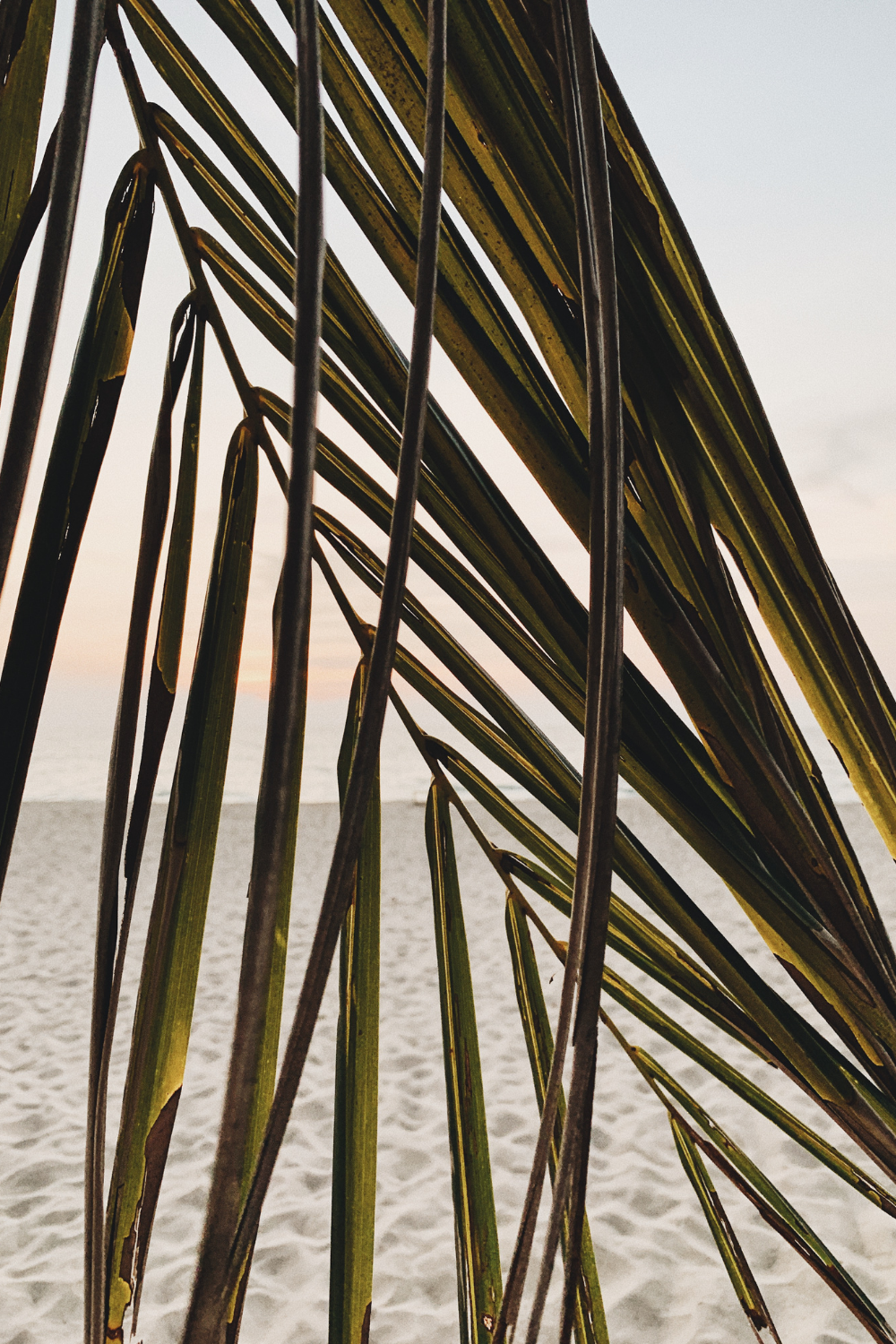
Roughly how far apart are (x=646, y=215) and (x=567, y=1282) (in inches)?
11.1

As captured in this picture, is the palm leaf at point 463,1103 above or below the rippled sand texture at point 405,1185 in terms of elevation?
above

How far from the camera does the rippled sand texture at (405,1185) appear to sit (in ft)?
6.70

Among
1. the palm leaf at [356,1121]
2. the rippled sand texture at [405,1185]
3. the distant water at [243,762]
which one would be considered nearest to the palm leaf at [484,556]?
the palm leaf at [356,1121]

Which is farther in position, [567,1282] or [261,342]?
[261,342]

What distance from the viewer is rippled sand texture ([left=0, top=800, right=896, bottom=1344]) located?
80.4 inches

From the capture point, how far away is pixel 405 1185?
2.53 meters

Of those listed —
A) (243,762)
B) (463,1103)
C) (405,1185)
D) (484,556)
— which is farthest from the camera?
(243,762)

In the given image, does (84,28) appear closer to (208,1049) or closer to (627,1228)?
(627,1228)

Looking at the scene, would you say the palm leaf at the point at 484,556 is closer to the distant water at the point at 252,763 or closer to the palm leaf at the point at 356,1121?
the palm leaf at the point at 356,1121

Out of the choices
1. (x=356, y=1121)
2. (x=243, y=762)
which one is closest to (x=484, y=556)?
(x=356, y=1121)

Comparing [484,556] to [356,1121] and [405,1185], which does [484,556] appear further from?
[405,1185]

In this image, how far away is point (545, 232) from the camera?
0.77ft

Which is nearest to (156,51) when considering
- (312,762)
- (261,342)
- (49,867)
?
(261,342)

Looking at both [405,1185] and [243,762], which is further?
[243,762]
